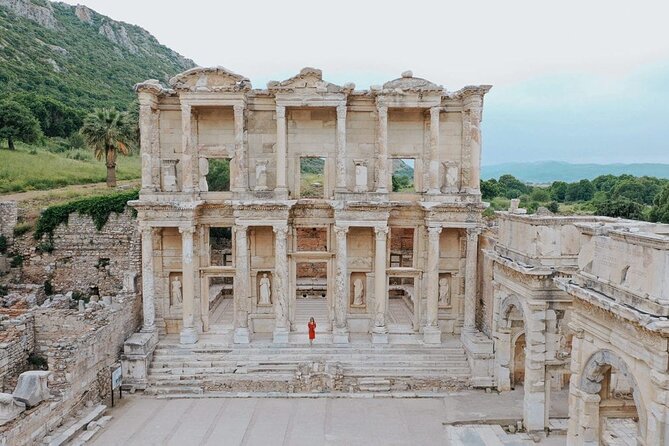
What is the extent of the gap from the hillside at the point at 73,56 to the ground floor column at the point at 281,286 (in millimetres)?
35387

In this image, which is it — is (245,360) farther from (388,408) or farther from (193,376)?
(388,408)

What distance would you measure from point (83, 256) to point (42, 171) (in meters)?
11.2

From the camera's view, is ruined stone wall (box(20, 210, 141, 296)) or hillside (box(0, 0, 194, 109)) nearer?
ruined stone wall (box(20, 210, 141, 296))

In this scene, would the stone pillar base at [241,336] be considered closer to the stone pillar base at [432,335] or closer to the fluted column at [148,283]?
the fluted column at [148,283]

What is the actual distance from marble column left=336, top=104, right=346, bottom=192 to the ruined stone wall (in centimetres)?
1053

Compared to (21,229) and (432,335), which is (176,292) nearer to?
(432,335)

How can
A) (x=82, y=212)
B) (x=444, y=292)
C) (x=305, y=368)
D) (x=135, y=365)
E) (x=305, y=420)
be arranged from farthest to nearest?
(x=82, y=212), (x=444, y=292), (x=305, y=368), (x=135, y=365), (x=305, y=420)

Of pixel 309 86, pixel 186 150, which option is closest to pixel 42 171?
pixel 186 150

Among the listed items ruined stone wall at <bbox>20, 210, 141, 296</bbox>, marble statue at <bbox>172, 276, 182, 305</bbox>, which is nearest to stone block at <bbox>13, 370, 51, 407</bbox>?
marble statue at <bbox>172, 276, 182, 305</bbox>

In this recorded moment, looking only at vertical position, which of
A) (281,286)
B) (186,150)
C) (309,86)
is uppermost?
(309,86)

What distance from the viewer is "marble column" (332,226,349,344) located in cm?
1803

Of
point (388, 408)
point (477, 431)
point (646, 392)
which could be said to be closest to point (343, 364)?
point (388, 408)

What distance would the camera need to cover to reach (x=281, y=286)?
18141 millimetres

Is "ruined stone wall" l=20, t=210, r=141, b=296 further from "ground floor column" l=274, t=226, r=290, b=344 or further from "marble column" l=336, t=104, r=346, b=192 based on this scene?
"marble column" l=336, t=104, r=346, b=192
